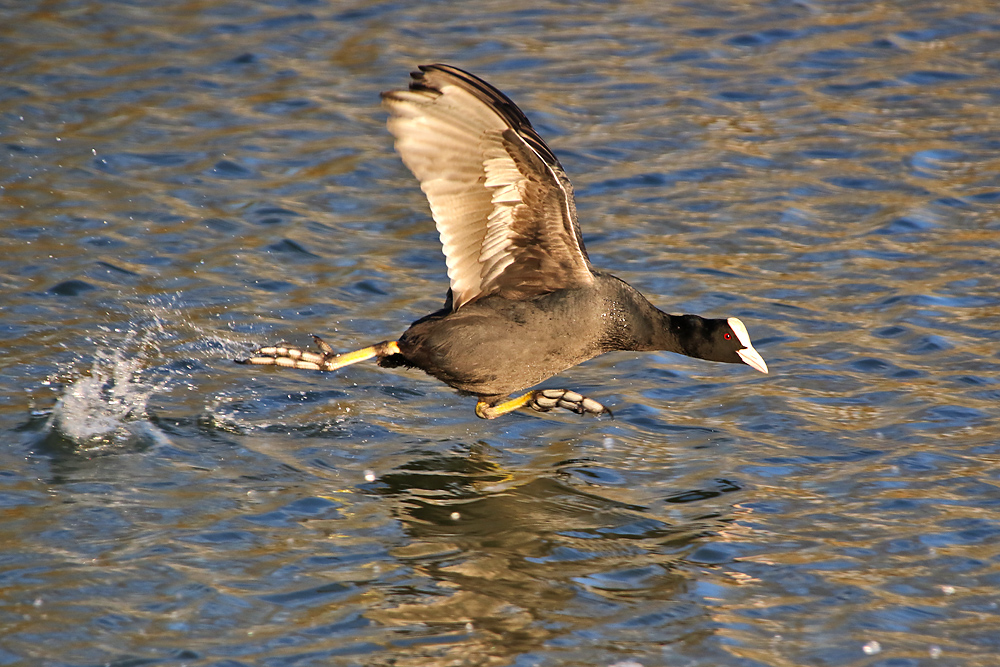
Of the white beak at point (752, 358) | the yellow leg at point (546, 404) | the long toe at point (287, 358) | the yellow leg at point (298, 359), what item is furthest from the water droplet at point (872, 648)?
the long toe at point (287, 358)

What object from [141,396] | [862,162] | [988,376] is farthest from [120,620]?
[862,162]

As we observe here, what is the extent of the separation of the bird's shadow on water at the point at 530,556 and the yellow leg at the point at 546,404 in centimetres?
21

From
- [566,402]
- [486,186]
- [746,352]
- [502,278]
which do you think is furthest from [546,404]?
[486,186]

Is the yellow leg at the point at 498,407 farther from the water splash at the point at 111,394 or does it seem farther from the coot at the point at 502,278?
the water splash at the point at 111,394

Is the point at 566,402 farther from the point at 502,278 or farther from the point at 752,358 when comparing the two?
the point at 752,358

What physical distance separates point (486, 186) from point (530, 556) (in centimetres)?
150

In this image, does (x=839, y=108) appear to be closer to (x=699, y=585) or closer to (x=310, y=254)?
(x=310, y=254)

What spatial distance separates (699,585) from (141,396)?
2879 millimetres

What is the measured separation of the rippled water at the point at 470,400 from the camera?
440 cm

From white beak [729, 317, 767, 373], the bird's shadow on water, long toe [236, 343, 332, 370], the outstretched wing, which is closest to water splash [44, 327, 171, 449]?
long toe [236, 343, 332, 370]

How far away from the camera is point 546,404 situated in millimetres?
5918

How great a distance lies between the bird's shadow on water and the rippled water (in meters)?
0.02

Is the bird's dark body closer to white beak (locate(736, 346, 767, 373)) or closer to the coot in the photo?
the coot

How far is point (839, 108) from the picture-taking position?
9.58 metres
